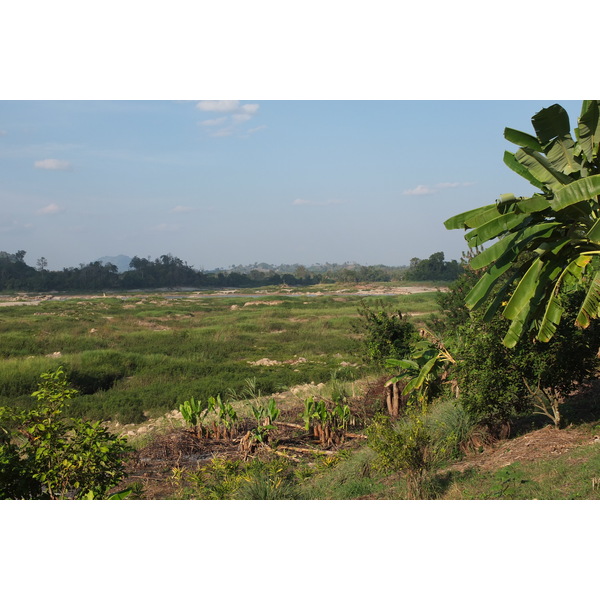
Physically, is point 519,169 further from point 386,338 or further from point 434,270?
point 434,270

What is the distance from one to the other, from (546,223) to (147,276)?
197 feet

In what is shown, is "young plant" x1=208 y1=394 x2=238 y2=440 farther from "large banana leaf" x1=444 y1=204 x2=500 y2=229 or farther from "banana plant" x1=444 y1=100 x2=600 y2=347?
"large banana leaf" x1=444 y1=204 x2=500 y2=229

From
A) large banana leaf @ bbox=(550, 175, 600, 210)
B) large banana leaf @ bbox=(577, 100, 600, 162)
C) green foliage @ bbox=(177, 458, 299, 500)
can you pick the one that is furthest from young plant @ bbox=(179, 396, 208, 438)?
large banana leaf @ bbox=(577, 100, 600, 162)

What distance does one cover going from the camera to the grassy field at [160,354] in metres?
13.8

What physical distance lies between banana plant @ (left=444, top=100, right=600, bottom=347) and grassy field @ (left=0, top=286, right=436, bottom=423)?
5698 mm

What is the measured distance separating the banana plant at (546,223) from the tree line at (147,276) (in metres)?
46.5

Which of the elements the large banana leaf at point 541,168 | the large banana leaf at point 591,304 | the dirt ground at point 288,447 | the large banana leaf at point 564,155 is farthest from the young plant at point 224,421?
the large banana leaf at point 564,155

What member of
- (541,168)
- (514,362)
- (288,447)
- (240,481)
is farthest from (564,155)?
(288,447)

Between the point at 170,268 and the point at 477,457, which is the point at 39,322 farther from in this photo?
the point at 170,268

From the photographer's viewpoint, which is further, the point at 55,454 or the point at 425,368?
the point at 425,368

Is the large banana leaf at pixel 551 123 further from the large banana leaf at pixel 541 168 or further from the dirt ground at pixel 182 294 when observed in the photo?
the dirt ground at pixel 182 294

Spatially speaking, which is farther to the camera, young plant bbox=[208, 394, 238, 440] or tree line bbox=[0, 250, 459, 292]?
tree line bbox=[0, 250, 459, 292]

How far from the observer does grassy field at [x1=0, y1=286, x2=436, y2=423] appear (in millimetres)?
13797

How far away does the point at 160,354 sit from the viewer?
1945 cm
